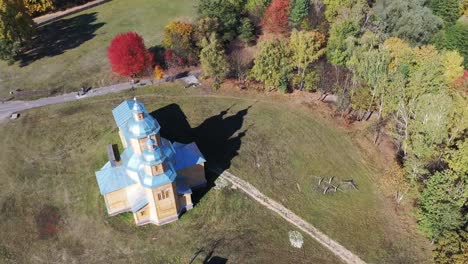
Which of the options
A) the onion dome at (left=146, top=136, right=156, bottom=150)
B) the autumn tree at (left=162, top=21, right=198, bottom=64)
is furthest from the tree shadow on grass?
the onion dome at (left=146, top=136, right=156, bottom=150)

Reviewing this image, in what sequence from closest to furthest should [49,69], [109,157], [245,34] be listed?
[109,157], [49,69], [245,34]

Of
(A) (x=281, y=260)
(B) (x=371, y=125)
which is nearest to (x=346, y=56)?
(B) (x=371, y=125)

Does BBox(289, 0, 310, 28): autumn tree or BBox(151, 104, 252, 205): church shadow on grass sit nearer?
BBox(151, 104, 252, 205): church shadow on grass

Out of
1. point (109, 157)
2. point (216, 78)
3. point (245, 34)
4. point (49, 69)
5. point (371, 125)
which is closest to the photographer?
point (109, 157)

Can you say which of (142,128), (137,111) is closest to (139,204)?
(142,128)

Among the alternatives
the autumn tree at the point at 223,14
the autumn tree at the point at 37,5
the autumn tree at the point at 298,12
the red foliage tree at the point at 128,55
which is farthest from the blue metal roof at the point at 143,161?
the autumn tree at the point at 37,5

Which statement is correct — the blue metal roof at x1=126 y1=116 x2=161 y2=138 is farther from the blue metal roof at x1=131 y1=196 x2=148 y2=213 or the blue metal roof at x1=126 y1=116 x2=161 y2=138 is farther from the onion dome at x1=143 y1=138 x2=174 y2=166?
the blue metal roof at x1=131 y1=196 x2=148 y2=213

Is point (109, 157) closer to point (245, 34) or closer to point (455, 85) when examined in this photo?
point (245, 34)
